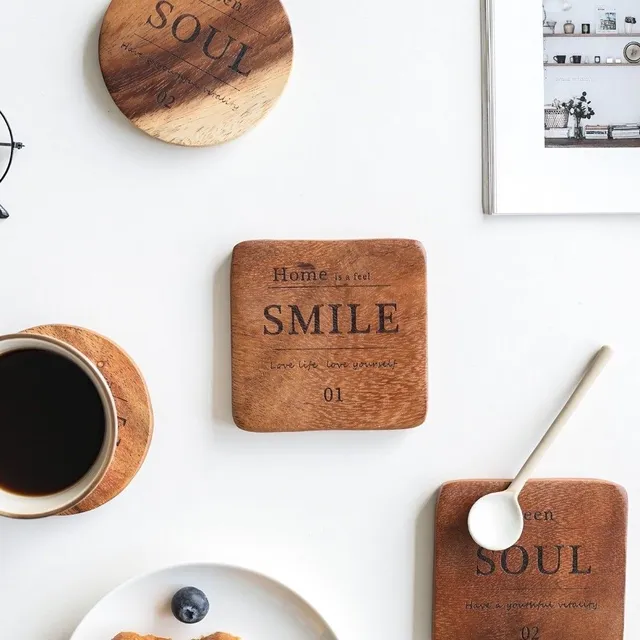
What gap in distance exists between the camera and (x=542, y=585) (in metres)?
0.81

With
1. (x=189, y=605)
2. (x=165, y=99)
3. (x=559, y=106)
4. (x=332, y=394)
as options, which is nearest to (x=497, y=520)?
(x=332, y=394)

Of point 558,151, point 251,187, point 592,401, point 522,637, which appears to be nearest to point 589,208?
point 558,151

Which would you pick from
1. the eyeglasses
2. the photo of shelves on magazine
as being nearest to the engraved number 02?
the eyeglasses

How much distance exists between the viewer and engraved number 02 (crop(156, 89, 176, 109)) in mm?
762

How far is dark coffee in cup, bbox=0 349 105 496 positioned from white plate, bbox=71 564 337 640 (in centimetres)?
16

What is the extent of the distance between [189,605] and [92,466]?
194mm

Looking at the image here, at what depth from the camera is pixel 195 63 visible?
764mm

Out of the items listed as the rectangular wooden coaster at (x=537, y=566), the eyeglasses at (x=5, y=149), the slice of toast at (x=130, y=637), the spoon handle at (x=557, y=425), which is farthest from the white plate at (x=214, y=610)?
the eyeglasses at (x=5, y=149)

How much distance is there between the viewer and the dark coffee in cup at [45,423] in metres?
0.70

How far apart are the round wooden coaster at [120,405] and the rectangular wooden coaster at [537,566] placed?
0.32 m

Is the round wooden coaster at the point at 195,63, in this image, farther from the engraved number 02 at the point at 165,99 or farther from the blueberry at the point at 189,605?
the blueberry at the point at 189,605

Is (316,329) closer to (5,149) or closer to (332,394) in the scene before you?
(332,394)

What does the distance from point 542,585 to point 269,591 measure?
11.4 inches

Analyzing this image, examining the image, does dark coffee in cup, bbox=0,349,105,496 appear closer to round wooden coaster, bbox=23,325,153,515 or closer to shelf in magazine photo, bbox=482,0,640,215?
round wooden coaster, bbox=23,325,153,515
